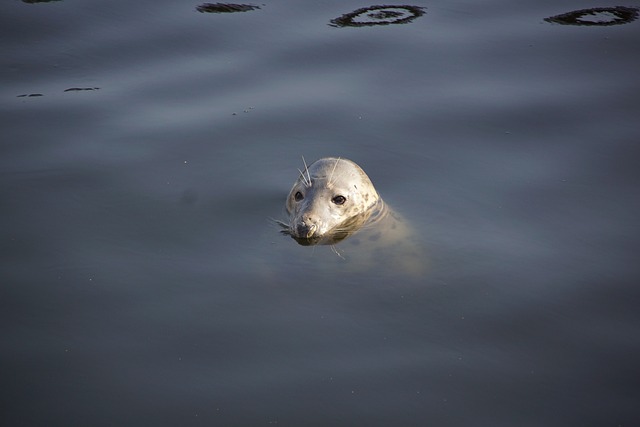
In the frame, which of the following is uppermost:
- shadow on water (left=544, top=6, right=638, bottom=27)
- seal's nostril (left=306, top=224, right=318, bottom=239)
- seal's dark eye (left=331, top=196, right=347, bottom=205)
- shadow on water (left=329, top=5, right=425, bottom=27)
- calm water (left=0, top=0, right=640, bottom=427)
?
shadow on water (left=544, top=6, right=638, bottom=27)

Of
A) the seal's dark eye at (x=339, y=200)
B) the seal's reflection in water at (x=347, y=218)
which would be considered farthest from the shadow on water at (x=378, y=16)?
the seal's dark eye at (x=339, y=200)

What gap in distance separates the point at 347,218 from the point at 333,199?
0.54 ft

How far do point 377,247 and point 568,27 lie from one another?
371cm

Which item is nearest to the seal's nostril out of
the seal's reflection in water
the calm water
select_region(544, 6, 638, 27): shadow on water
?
the seal's reflection in water

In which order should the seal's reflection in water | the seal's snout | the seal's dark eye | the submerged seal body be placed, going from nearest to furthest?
the seal's reflection in water
the seal's snout
the submerged seal body
the seal's dark eye

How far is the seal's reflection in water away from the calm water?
Answer: 123 millimetres

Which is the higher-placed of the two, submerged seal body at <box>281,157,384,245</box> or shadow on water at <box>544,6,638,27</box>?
shadow on water at <box>544,6,638,27</box>

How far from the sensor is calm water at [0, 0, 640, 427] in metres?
3.79

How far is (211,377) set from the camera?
384 cm

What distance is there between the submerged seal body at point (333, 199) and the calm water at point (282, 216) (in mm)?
143

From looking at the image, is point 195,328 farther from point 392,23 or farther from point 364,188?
point 392,23

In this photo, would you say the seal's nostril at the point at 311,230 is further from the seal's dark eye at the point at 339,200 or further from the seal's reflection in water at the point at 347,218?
the seal's dark eye at the point at 339,200

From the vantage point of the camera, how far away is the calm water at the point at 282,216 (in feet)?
12.4

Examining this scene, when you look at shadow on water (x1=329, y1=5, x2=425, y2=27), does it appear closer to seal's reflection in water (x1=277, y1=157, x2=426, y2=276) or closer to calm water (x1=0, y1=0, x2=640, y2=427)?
calm water (x1=0, y1=0, x2=640, y2=427)
